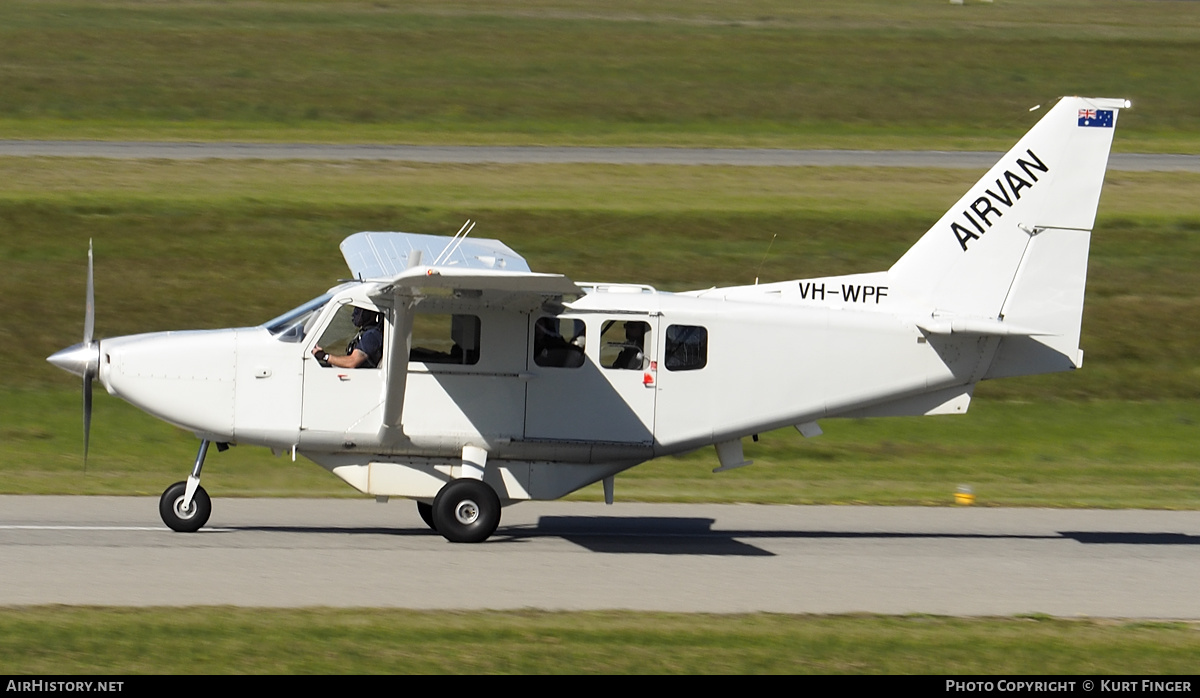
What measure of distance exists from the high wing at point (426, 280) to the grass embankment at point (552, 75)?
1686cm

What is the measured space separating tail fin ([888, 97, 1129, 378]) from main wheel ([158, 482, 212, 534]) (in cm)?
695

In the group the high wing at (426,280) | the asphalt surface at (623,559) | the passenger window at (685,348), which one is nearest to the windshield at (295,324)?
the high wing at (426,280)

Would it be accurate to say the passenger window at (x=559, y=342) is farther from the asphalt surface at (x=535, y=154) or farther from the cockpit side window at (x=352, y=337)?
the asphalt surface at (x=535, y=154)

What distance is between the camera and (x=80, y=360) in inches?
489

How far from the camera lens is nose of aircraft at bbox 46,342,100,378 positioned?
40.7 feet

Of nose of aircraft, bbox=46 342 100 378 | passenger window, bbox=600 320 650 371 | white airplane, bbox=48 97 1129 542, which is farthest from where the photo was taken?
passenger window, bbox=600 320 650 371

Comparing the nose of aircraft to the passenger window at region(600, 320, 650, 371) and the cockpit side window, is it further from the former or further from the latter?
the passenger window at region(600, 320, 650, 371)

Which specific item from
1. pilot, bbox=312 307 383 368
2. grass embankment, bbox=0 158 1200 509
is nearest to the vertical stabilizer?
grass embankment, bbox=0 158 1200 509

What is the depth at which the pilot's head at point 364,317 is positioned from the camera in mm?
12828

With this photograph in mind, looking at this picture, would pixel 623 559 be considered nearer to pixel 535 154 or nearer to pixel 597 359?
pixel 597 359

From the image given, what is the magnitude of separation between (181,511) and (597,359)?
161 inches

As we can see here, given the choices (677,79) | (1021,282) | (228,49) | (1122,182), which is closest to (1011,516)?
(1021,282)

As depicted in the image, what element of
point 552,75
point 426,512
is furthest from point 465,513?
point 552,75

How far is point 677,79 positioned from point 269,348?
25921 millimetres
